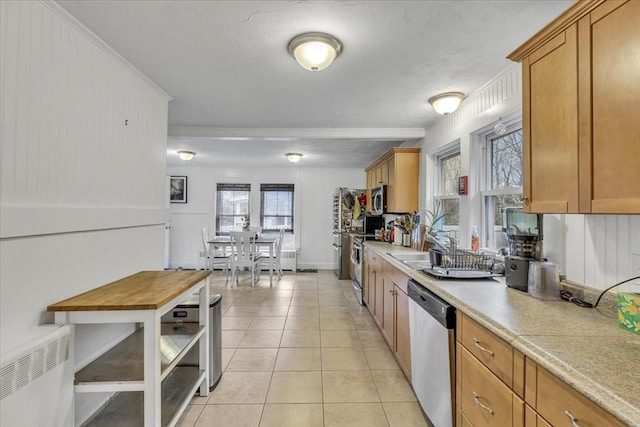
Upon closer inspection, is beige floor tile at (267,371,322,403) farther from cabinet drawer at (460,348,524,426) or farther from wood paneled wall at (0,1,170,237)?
wood paneled wall at (0,1,170,237)

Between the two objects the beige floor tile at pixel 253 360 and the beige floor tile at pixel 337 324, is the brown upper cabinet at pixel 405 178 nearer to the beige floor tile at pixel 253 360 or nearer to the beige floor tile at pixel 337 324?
the beige floor tile at pixel 337 324

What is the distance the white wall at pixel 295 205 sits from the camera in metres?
6.90

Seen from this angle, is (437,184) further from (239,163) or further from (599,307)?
(239,163)

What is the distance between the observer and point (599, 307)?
1.39m

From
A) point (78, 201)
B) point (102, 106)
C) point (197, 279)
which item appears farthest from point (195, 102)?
point (197, 279)

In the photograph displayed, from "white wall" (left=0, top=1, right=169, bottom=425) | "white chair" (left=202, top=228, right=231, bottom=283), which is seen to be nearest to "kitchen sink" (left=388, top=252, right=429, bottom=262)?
"white wall" (left=0, top=1, right=169, bottom=425)

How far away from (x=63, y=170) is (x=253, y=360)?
6.65ft

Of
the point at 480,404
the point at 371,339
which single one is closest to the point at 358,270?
the point at 371,339

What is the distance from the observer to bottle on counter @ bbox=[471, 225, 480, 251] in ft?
8.57

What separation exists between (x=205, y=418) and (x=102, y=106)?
2.11 meters

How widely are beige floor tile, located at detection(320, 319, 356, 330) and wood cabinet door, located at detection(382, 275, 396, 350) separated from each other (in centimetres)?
54

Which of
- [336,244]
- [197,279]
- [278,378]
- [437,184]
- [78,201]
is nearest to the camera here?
[78,201]

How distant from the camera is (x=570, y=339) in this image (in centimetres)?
104

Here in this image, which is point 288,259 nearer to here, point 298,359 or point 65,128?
point 298,359
